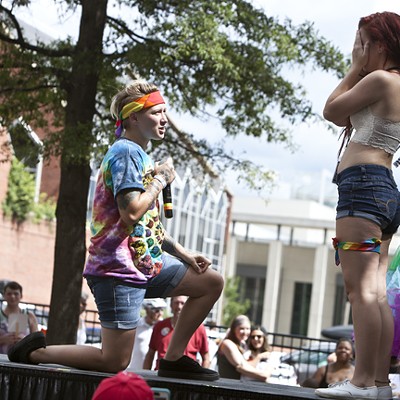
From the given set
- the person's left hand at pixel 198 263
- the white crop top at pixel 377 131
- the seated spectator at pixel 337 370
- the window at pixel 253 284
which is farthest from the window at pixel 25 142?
the window at pixel 253 284

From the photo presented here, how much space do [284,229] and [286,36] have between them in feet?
206

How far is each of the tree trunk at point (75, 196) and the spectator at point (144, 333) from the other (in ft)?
2.51

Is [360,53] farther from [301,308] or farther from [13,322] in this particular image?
[301,308]

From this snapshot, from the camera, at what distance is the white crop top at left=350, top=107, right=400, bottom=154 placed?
15.8ft

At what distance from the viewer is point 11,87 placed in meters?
11.9

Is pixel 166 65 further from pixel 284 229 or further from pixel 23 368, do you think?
pixel 284 229

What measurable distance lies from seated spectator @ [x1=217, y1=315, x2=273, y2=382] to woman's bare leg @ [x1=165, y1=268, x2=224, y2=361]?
4926 millimetres

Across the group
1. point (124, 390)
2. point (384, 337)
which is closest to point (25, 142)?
point (384, 337)

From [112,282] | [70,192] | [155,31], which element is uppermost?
[155,31]

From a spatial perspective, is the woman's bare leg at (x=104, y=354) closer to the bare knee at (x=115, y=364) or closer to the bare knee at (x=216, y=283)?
the bare knee at (x=115, y=364)

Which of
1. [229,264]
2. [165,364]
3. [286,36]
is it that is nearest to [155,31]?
[286,36]

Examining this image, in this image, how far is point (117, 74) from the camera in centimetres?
1166

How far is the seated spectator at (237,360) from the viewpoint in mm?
10375

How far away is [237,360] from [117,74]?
3.53 metres
